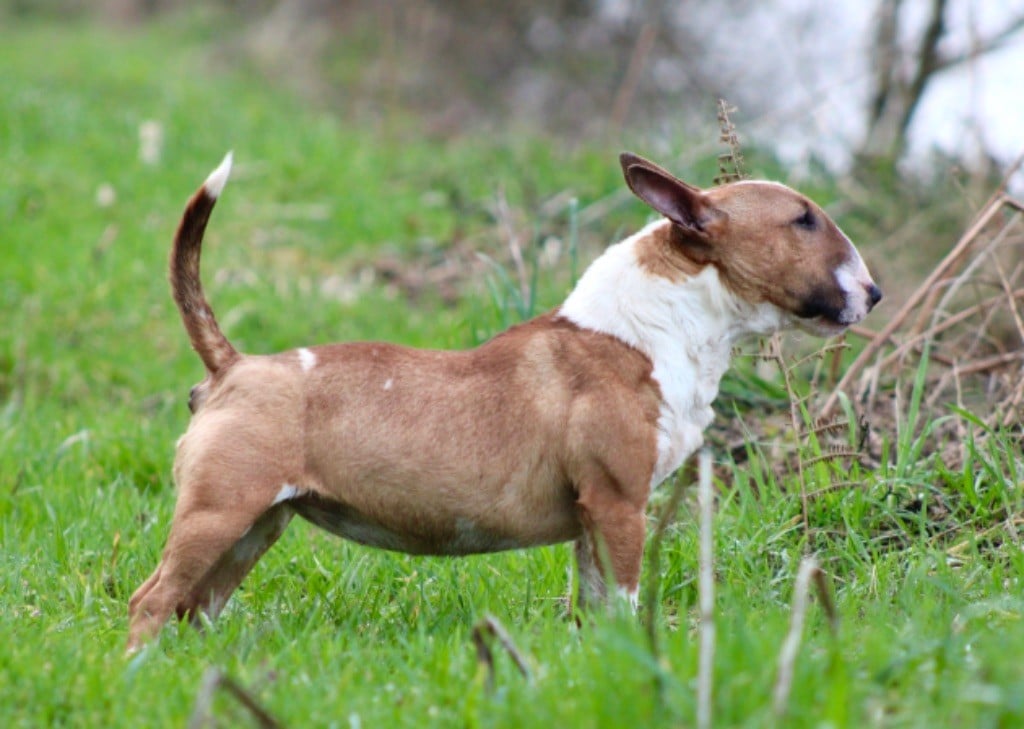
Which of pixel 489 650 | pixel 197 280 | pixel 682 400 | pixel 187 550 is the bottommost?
pixel 489 650

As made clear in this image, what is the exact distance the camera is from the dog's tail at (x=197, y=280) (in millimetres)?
3988

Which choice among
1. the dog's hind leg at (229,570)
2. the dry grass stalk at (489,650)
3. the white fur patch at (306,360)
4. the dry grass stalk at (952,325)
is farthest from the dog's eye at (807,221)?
the dog's hind leg at (229,570)

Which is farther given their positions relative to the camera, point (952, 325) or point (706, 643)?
point (952, 325)

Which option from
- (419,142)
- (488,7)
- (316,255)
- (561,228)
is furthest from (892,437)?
(488,7)

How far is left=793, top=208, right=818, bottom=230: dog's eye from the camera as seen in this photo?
4.16 metres

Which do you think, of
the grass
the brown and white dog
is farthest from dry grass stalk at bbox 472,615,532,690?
the brown and white dog

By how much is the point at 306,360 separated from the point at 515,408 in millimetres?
638

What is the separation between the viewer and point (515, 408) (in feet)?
13.1

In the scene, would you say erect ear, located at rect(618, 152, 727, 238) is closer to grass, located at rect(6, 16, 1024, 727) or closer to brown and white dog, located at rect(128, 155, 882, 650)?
brown and white dog, located at rect(128, 155, 882, 650)

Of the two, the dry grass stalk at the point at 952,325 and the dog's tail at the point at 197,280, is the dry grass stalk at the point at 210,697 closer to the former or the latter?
the dog's tail at the point at 197,280

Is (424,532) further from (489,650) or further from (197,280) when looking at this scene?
(197,280)

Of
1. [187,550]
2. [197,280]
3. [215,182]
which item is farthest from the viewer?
[197,280]

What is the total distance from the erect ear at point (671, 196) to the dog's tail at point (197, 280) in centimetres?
122

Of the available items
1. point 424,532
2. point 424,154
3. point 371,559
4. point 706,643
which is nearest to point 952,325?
point 371,559
